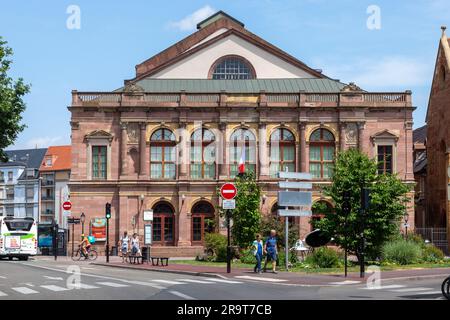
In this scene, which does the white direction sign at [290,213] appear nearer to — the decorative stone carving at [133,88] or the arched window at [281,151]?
the arched window at [281,151]

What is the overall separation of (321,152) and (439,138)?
37.8ft

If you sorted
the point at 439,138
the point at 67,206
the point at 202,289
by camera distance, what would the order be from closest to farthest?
the point at 202,289, the point at 67,206, the point at 439,138

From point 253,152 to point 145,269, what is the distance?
25.5 m

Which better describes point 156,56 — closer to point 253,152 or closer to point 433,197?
point 253,152

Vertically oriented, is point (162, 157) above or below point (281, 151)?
below

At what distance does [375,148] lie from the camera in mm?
60906

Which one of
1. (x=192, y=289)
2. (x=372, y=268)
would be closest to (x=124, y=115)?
(x=372, y=268)

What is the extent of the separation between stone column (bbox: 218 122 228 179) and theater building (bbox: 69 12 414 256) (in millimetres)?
79

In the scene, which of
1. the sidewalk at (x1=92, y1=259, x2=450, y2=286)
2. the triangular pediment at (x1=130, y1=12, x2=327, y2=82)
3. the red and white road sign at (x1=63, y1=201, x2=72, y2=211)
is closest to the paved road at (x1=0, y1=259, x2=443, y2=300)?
the sidewalk at (x1=92, y1=259, x2=450, y2=286)

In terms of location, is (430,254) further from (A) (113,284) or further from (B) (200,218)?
(B) (200,218)

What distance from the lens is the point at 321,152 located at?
6112 cm

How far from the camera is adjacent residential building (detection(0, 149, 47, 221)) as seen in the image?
12650 cm

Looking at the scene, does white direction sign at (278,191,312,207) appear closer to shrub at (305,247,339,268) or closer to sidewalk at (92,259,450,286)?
shrub at (305,247,339,268)

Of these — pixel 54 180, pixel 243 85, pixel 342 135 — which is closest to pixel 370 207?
pixel 342 135
